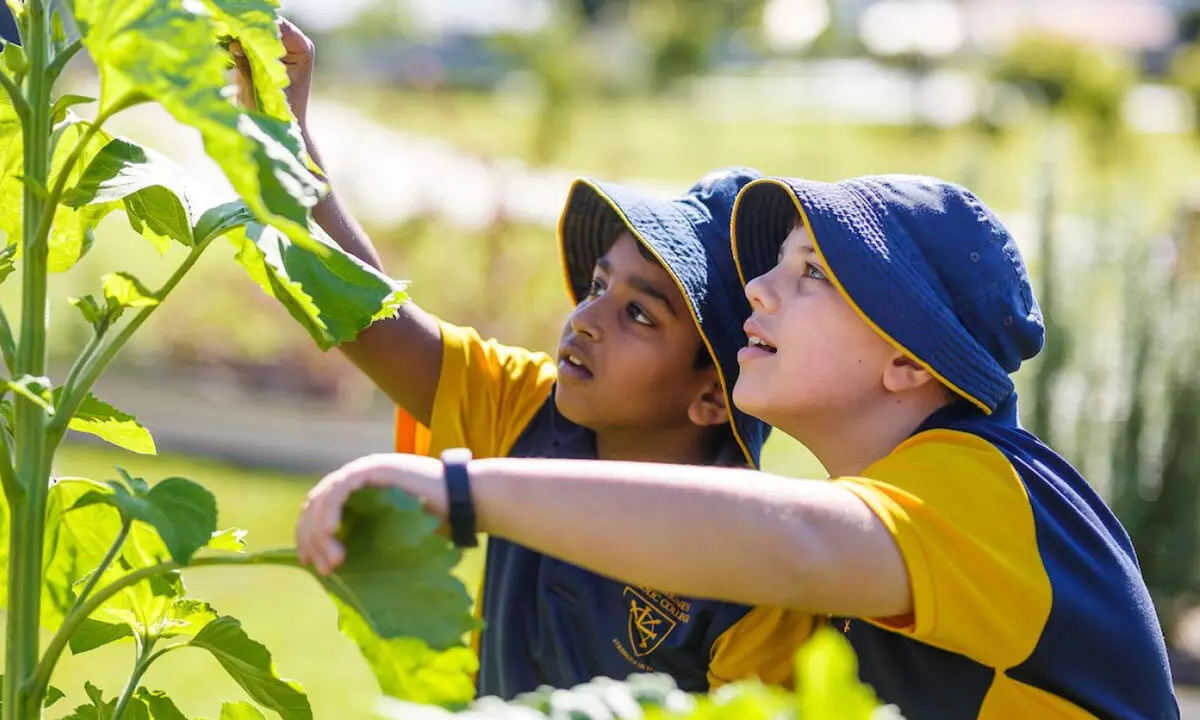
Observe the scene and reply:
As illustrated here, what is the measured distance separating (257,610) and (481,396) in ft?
9.71

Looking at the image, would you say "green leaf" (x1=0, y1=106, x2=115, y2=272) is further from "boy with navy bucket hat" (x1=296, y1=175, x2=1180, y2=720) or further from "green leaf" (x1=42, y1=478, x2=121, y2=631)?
"boy with navy bucket hat" (x1=296, y1=175, x2=1180, y2=720)

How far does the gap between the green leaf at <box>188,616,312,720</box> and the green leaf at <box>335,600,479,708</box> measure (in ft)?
0.86

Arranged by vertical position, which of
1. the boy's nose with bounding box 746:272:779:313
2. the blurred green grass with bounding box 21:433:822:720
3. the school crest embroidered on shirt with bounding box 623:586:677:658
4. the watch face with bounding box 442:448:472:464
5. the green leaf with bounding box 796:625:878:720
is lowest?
the blurred green grass with bounding box 21:433:822:720

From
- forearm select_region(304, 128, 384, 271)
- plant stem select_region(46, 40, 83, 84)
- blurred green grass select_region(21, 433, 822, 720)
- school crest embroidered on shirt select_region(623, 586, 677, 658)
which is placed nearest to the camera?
plant stem select_region(46, 40, 83, 84)

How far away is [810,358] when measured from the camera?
1.70 metres

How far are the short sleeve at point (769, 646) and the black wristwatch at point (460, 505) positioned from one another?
0.62 meters

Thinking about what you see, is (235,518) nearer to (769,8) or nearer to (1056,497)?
(1056,497)

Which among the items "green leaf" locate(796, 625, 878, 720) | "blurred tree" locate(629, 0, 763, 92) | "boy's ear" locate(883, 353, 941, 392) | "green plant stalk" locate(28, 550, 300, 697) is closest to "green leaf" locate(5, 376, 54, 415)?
"green plant stalk" locate(28, 550, 300, 697)

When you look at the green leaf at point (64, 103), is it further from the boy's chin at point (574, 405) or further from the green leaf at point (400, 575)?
the boy's chin at point (574, 405)

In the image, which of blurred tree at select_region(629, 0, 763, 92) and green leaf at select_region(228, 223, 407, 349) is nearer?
green leaf at select_region(228, 223, 407, 349)

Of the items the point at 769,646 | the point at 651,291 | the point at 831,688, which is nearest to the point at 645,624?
the point at 769,646

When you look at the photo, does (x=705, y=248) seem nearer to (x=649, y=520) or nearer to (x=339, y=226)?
(x=339, y=226)

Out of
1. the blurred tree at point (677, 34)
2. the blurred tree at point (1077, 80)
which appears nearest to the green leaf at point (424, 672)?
the blurred tree at point (1077, 80)

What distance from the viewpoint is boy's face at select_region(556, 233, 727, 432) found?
7.04 feet
